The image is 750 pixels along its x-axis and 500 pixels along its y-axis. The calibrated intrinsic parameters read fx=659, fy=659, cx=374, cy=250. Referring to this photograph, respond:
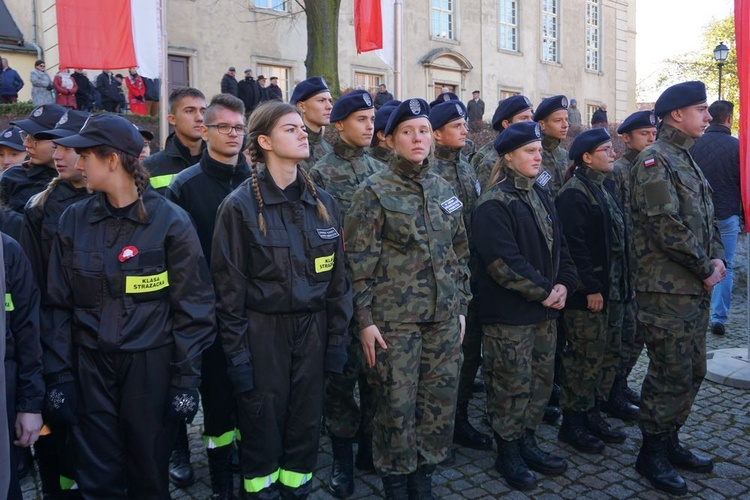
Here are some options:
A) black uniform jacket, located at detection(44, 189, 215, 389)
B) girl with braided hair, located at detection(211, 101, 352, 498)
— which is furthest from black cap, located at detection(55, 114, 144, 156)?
girl with braided hair, located at detection(211, 101, 352, 498)

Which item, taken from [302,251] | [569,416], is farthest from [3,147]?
[569,416]

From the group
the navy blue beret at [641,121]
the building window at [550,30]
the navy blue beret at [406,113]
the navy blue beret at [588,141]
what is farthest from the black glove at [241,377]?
the building window at [550,30]

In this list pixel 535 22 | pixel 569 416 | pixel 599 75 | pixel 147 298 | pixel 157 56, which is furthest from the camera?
pixel 599 75

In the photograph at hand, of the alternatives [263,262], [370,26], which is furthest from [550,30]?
[263,262]

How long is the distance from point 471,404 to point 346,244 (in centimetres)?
231

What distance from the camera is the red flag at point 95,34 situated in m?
8.45

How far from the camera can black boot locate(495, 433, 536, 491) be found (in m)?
3.89

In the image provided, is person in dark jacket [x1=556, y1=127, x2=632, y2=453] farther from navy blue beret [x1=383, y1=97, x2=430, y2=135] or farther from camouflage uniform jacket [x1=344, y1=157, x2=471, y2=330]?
navy blue beret [x1=383, y1=97, x2=430, y2=135]

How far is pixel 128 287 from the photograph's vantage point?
116 inches

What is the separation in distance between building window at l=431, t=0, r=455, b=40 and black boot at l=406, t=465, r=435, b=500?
25.6 meters

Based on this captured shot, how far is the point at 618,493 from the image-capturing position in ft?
12.6

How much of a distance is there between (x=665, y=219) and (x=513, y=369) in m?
1.31

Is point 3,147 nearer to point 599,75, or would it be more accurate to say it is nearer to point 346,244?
point 346,244

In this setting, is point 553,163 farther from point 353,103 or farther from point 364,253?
point 364,253
